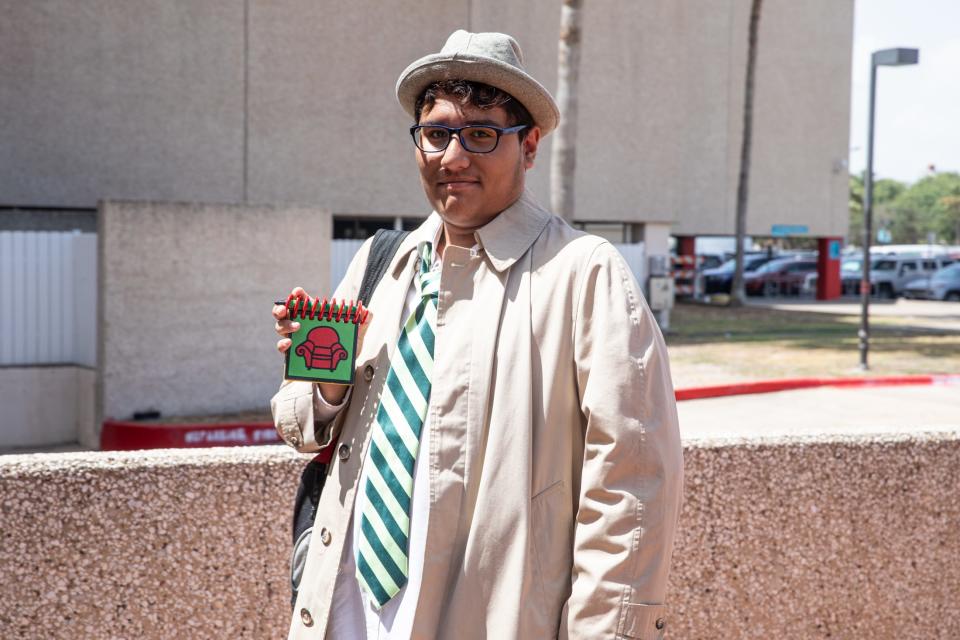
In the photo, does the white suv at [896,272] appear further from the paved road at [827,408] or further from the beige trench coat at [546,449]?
the beige trench coat at [546,449]

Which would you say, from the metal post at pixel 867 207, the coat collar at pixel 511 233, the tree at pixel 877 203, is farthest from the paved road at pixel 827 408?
the tree at pixel 877 203

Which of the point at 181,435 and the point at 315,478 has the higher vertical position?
the point at 315,478

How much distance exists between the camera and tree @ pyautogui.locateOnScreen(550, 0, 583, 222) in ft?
54.9

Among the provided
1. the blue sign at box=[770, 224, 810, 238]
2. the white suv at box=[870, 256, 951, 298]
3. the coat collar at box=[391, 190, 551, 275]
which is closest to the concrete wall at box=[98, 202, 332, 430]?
the coat collar at box=[391, 190, 551, 275]

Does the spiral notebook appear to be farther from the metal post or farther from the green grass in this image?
the metal post

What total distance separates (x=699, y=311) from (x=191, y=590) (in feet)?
89.4

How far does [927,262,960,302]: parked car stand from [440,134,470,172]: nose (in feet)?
132

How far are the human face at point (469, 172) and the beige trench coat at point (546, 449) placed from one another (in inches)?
2.2

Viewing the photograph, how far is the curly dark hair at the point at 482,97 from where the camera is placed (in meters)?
2.33

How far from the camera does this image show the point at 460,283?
233 centimetres

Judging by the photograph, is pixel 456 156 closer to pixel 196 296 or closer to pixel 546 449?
pixel 546 449

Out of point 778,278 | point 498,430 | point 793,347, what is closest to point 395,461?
point 498,430

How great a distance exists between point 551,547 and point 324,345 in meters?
0.68

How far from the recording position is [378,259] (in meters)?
2.68
